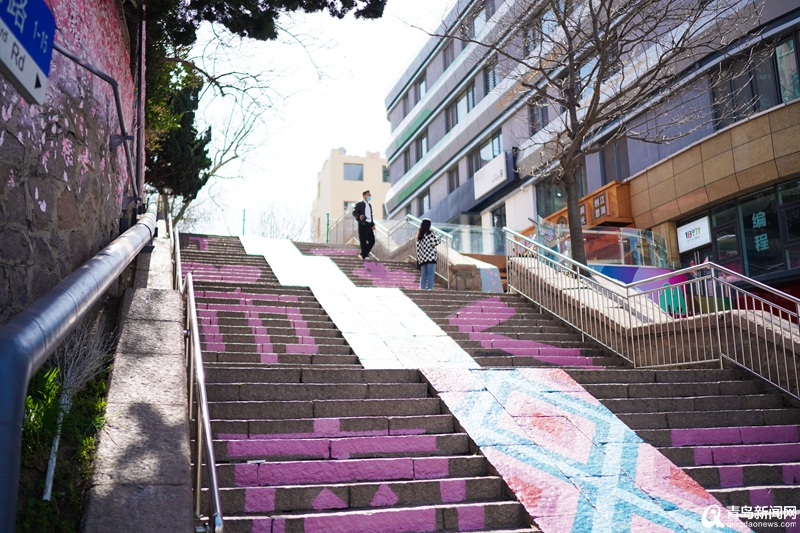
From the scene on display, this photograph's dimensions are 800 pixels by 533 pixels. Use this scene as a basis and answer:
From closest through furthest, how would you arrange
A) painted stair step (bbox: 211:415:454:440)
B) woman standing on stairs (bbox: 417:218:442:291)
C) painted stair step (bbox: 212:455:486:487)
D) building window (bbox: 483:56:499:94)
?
painted stair step (bbox: 212:455:486:487), painted stair step (bbox: 211:415:454:440), woman standing on stairs (bbox: 417:218:442:291), building window (bbox: 483:56:499:94)

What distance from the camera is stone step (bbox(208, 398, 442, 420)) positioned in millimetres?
6469

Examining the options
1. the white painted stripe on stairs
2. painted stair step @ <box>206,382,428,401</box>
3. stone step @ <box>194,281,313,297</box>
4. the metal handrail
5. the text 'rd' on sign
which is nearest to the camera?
the text 'rd' on sign

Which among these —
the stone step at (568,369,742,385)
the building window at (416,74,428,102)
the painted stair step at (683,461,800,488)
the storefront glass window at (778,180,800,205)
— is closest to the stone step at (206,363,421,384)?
the stone step at (568,369,742,385)

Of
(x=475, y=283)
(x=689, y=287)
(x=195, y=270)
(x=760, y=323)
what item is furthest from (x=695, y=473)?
(x=195, y=270)

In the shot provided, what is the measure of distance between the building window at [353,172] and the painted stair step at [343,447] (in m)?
57.9

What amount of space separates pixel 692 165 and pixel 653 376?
14450 millimetres

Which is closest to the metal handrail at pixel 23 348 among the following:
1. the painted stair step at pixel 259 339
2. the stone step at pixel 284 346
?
the stone step at pixel 284 346

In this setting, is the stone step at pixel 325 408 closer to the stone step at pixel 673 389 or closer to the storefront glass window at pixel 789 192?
the stone step at pixel 673 389

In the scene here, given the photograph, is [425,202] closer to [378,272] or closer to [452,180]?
[452,180]

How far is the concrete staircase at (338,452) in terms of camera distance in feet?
17.3

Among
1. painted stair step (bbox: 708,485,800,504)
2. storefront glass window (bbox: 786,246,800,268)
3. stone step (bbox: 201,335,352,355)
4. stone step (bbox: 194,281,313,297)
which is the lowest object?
painted stair step (bbox: 708,485,800,504)

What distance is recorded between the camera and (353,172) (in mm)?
63906

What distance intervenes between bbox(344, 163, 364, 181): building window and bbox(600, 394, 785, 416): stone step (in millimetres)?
56600

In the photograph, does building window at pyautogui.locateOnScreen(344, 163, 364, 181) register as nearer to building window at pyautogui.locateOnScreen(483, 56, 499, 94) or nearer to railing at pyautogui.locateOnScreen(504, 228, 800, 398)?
building window at pyautogui.locateOnScreen(483, 56, 499, 94)
